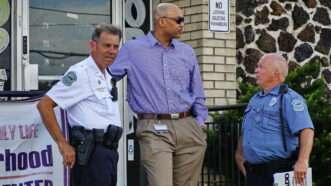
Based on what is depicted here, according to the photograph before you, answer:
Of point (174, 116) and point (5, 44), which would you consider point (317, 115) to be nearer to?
point (174, 116)

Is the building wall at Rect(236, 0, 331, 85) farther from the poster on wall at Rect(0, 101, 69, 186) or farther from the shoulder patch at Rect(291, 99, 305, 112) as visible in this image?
the poster on wall at Rect(0, 101, 69, 186)

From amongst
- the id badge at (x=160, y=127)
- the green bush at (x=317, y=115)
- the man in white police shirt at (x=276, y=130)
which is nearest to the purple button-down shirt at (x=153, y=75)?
the id badge at (x=160, y=127)

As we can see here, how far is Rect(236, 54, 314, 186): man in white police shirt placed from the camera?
7.26 metres

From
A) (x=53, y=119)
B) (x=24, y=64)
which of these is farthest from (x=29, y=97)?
(x=24, y=64)

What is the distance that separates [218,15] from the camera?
10195mm

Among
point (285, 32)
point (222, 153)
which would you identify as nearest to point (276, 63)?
point (222, 153)

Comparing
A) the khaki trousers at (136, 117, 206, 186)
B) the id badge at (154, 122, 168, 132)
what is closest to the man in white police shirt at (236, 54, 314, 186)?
the khaki trousers at (136, 117, 206, 186)

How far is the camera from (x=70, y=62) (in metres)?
10.1

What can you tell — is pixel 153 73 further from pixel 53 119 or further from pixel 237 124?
pixel 237 124

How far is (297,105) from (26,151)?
Answer: 2240 mm

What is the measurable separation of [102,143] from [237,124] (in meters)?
2.93

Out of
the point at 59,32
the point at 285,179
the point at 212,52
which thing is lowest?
the point at 285,179

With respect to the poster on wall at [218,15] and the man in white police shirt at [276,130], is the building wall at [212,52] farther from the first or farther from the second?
the man in white police shirt at [276,130]

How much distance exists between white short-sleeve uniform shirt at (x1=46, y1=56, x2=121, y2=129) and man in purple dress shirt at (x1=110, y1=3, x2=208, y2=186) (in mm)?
758
